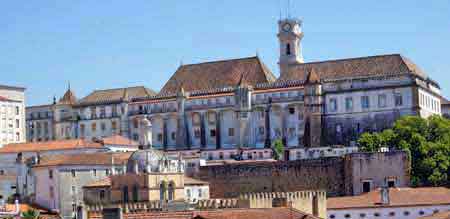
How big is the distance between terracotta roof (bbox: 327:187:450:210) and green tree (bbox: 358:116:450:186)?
9393 mm

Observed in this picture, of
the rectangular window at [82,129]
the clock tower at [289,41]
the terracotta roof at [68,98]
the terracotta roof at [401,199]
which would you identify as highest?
the clock tower at [289,41]

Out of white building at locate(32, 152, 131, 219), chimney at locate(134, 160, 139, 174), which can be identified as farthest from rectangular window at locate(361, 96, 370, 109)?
chimney at locate(134, 160, 139, 174)

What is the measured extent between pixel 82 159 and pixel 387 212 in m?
29.0

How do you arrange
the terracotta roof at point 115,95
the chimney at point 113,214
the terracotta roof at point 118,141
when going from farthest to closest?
the terracotta roof at point 115,95, the terracotta roof at point 118,141, the chimney at point 113,214

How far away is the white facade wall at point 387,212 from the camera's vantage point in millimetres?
64000

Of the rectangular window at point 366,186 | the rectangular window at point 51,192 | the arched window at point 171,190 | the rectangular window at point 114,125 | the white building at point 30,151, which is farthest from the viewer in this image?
the rectangular window at point 114,125

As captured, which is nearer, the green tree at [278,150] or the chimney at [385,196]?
the chimney at [385,196]

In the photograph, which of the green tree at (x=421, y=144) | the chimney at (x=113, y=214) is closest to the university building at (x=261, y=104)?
the green tree at (x=421, y=144)

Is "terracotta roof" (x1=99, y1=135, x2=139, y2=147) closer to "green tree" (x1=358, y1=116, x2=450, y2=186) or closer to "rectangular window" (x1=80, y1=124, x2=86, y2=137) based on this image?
"rectangular window" (x1=80, y1=124, x2=86, y2=137)

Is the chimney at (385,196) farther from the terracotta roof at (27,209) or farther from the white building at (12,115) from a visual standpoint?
the white building at (12,115)

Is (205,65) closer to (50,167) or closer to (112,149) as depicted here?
(112,149)

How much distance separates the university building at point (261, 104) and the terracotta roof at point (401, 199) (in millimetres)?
23846

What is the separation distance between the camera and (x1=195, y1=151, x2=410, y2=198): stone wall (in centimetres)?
7975

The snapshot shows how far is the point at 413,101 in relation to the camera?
93500 millimetres
